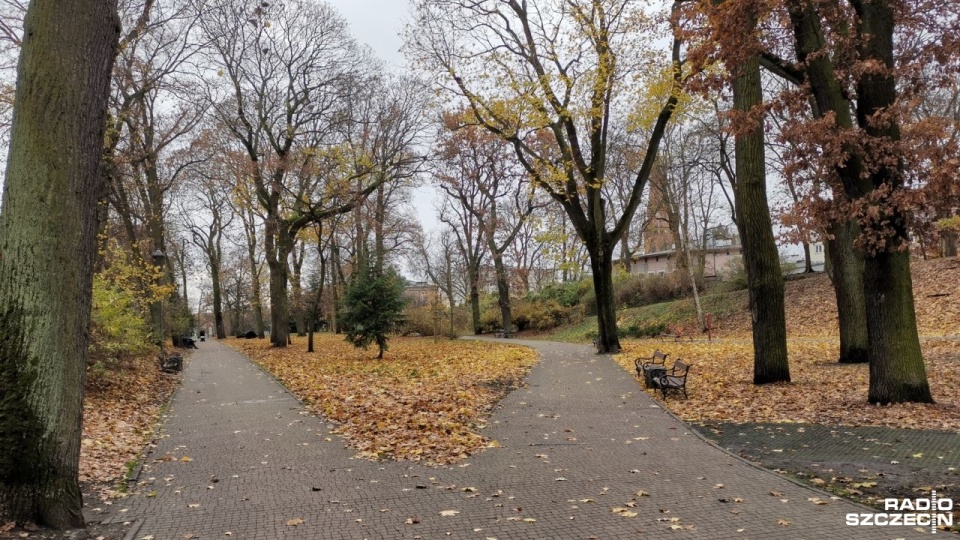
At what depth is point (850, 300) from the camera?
13750 millimetres

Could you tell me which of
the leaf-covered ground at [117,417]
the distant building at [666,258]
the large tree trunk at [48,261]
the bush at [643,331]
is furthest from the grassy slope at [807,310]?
the distant building at [666,258]

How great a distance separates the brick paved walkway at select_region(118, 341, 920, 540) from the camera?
4.72 meters

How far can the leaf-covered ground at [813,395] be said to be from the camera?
8.45 m

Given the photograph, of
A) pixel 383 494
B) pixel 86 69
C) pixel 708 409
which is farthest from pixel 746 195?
pixel 86 69

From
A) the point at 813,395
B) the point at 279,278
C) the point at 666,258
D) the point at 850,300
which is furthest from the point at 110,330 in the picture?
the point at 666,258

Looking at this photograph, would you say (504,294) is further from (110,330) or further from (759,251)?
(110,330)

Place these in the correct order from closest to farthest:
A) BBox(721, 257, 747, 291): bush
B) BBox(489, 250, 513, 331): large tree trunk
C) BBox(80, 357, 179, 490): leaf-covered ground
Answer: BBox(80, 357, 179, 490): leaf-covered ground, BBox(721, 257, 747, 291): bush, BBox(489, 250, 513, 331): large tree trunk

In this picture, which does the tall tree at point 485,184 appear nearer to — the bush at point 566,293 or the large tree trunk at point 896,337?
the bush at point 566,293

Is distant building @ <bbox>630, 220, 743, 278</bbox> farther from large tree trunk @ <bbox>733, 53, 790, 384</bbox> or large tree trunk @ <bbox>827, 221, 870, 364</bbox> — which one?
large tree trunk @ <bbox>733, 53, 790, 384</bbox>

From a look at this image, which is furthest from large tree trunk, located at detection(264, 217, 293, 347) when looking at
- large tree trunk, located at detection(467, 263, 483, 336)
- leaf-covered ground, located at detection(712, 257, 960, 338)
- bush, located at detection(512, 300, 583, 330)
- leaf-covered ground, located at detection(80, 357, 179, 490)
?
leaf-covered ground, located at detection(712, 257, 960, 338)

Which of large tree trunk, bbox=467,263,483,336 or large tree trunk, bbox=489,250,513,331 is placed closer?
large tree trunk, bbox=489,250,513,331

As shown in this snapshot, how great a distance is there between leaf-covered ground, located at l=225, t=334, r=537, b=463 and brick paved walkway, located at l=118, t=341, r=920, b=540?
0.45 metres

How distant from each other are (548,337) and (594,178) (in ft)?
53.6

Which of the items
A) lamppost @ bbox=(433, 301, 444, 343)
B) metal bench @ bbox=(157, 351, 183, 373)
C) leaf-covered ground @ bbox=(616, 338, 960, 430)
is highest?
lamppost @ bbox=(433, 301, 444, 343)
